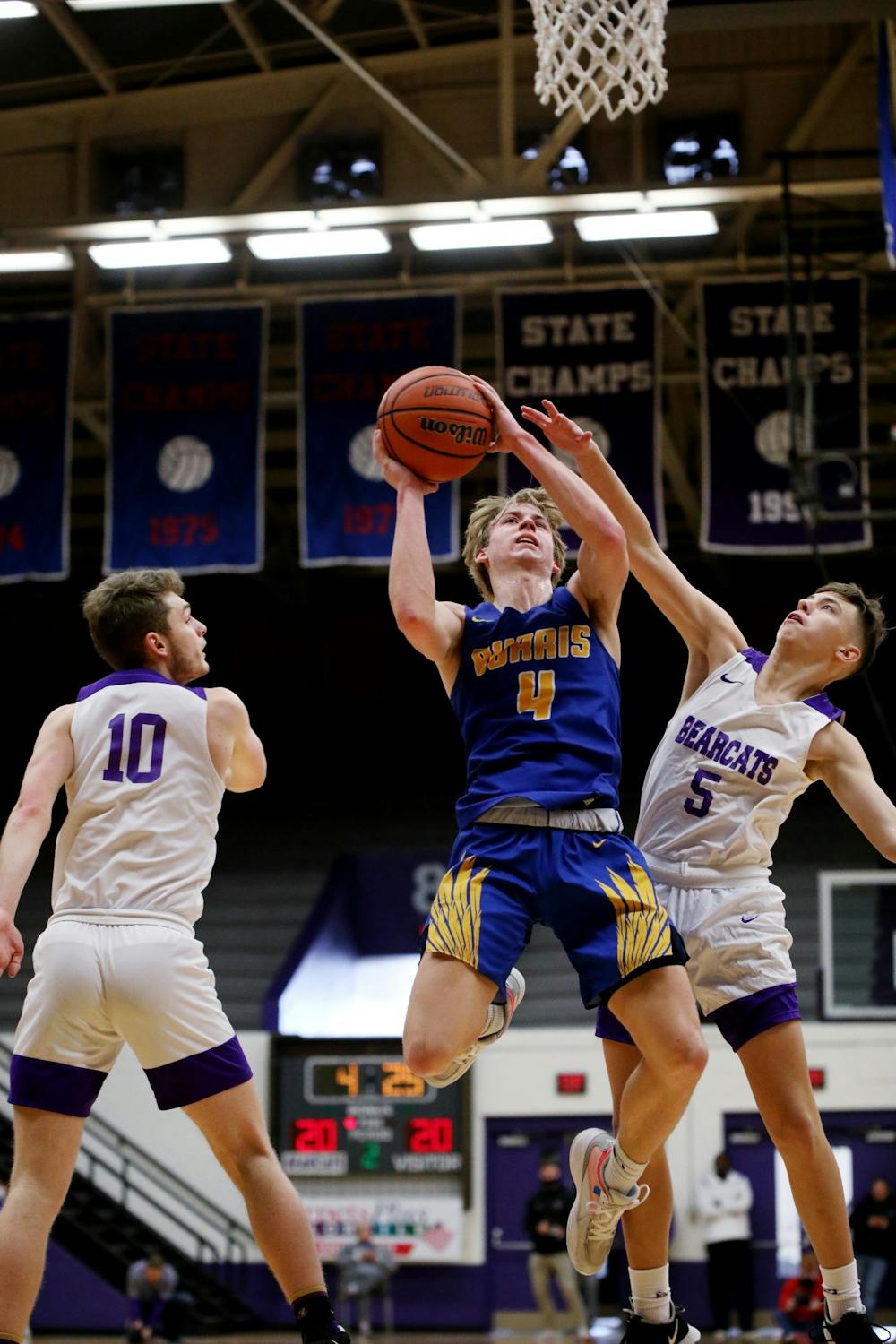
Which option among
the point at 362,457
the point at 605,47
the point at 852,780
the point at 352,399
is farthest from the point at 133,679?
the point at 352,399

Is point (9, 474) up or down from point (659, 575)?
up

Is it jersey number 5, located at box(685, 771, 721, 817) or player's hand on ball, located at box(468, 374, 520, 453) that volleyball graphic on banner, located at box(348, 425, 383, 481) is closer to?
player's hand on ball, located at box(468, 374, 520, 453)

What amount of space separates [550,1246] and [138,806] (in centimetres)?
1243

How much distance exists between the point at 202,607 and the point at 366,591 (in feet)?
7.98

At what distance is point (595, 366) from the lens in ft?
47.7

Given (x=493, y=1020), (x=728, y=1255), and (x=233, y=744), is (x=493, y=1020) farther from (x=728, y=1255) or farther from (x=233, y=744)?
(x=728, y=1255)

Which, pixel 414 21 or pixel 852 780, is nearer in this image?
pixel 852 780

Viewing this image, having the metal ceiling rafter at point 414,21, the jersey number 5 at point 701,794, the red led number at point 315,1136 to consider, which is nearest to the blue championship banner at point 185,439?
the metal ceiling rafter at point 414,21

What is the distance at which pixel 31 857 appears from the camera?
4.32 metres

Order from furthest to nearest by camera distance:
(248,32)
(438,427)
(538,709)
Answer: (248,32), (438,427), (538,709)

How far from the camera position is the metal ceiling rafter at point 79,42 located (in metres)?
14.6

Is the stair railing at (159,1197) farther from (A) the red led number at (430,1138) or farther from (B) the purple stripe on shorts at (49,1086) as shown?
(B) the purple stripe on shorts at (49,1086)

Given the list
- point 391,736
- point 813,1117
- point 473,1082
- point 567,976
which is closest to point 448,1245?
point 473,1082

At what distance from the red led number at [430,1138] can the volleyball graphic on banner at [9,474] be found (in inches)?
291
